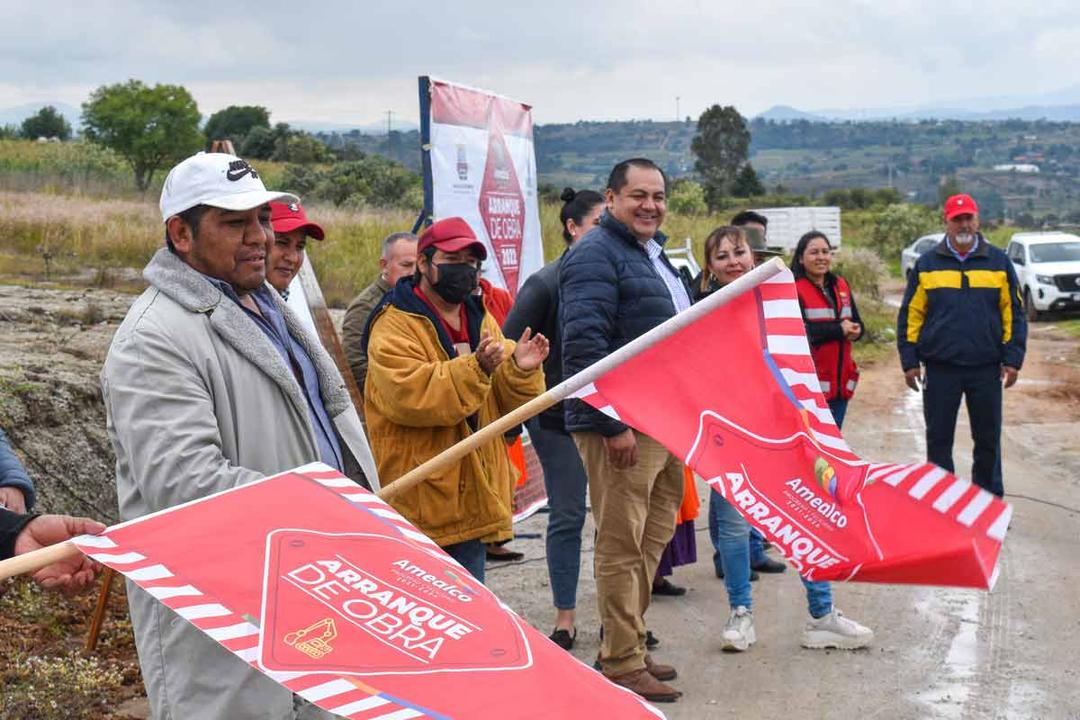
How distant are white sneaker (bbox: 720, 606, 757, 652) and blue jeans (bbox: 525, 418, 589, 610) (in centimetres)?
Answer: 79

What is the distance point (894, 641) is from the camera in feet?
20.9

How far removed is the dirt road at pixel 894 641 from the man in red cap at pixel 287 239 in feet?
7.87

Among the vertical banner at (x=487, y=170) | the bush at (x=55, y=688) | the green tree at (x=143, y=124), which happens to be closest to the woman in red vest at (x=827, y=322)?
the vertical banner at (x=487, y=170)

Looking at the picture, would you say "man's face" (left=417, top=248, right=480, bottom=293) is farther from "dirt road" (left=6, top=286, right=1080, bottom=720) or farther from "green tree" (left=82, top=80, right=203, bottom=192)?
"green tree" (left=82, top=80, right=203, bottom=192)

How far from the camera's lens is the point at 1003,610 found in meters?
6.86

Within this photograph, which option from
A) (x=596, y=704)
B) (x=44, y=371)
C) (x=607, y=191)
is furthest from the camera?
(x=44, y=371)

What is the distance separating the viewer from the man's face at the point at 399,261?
6.90 meters

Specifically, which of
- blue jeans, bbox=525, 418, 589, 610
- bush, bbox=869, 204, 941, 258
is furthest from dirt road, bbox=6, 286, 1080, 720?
bush, bbox=869, 204, 941, 258

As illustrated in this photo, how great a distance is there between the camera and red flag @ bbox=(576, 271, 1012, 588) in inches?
143

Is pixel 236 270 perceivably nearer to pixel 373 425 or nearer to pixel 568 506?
pixel 373 425

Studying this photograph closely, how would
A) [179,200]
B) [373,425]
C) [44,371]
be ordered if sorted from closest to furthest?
1. [179,200]
2. [373,425]
3. [44,371]

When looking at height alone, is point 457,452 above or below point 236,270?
below

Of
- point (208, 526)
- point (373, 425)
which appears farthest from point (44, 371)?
point (208, 526)

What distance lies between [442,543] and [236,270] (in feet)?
6.18
